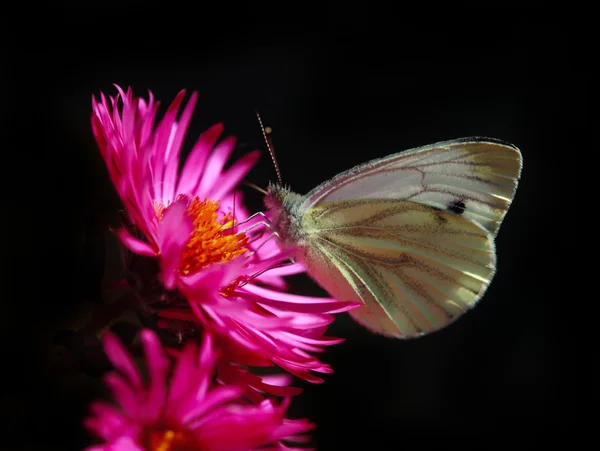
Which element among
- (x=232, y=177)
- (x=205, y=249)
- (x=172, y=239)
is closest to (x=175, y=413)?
(x=172, y=239)

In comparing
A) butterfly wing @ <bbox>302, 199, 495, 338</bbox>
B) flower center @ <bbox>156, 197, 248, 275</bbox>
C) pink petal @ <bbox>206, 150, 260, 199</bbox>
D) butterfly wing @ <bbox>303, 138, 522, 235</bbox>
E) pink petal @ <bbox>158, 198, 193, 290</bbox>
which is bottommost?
butterfly wing @ <bbox>302, 199, 495, 338</bbox>

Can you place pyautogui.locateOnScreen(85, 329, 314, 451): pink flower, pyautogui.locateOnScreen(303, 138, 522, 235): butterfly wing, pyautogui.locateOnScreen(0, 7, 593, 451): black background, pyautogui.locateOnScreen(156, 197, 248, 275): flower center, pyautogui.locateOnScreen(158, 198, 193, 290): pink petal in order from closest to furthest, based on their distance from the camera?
pyautogui.locateOnScreen(85, 329, 314, 451): pink flower → pyautogui.locateOnScreen(158, 198, 193, 290): pink petal → pyautogui.locateOnScreen(156, 197, 248, 275): flower center → pyautogui.locateOnScreen(303, 138, 522, 235): butterfly wing → pyautogui.locateOnScreen(0, 7, 593, 451): black background

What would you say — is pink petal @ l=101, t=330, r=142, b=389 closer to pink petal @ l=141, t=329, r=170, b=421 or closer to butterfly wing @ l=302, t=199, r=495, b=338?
pink petal @ l=141, t=329, r=170, b=421

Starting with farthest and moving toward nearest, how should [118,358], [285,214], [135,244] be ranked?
[285,214], [135,244], [118,358]

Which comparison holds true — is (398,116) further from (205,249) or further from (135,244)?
(135,244)

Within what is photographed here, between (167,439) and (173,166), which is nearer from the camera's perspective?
(167,439)

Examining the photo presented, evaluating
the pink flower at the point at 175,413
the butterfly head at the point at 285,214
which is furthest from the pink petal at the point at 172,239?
the butterfly head at the point at 285,214

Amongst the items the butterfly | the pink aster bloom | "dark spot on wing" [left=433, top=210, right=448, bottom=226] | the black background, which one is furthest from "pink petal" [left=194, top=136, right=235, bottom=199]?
the black background
